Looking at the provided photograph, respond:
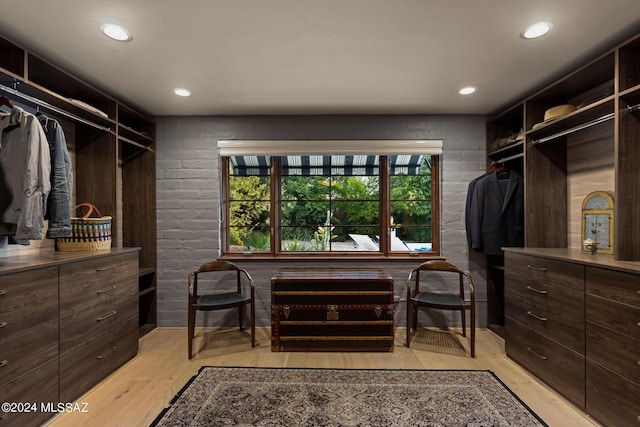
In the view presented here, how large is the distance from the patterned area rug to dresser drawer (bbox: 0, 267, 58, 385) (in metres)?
0.76

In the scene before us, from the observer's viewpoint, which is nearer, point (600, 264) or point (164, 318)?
point (600, 264)

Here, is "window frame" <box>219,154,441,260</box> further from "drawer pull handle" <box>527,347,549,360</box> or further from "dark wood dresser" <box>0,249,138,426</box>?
"drawer pull handle" <box>527,347,549,360</box>

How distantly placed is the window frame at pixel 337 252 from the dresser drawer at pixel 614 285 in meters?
1.65

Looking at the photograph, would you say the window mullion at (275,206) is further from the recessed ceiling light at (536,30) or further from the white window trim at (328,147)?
the recessed ceiling light at (536,30)

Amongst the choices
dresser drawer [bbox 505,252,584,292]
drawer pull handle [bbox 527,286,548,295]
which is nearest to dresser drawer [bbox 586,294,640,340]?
dresser drawer [bbox 505,252,584,292]

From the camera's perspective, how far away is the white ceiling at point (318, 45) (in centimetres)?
170

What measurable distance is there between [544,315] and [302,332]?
6.09ft

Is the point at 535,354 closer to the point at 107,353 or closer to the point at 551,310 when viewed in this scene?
the point at 551,310

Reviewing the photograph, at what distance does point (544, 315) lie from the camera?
2223 millimetres

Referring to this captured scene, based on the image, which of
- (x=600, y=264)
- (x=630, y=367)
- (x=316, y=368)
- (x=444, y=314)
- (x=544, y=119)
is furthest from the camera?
(x=444, y=314)

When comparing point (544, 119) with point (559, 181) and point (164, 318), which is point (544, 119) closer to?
point (559, 181)

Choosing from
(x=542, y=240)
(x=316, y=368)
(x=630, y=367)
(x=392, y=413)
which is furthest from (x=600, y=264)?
(x=316, y=368)

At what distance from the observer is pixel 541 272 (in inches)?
88.8

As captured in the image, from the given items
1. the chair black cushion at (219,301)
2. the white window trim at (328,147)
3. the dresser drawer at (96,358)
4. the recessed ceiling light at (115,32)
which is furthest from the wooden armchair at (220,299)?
the recessed ceiling light at (115,32)
